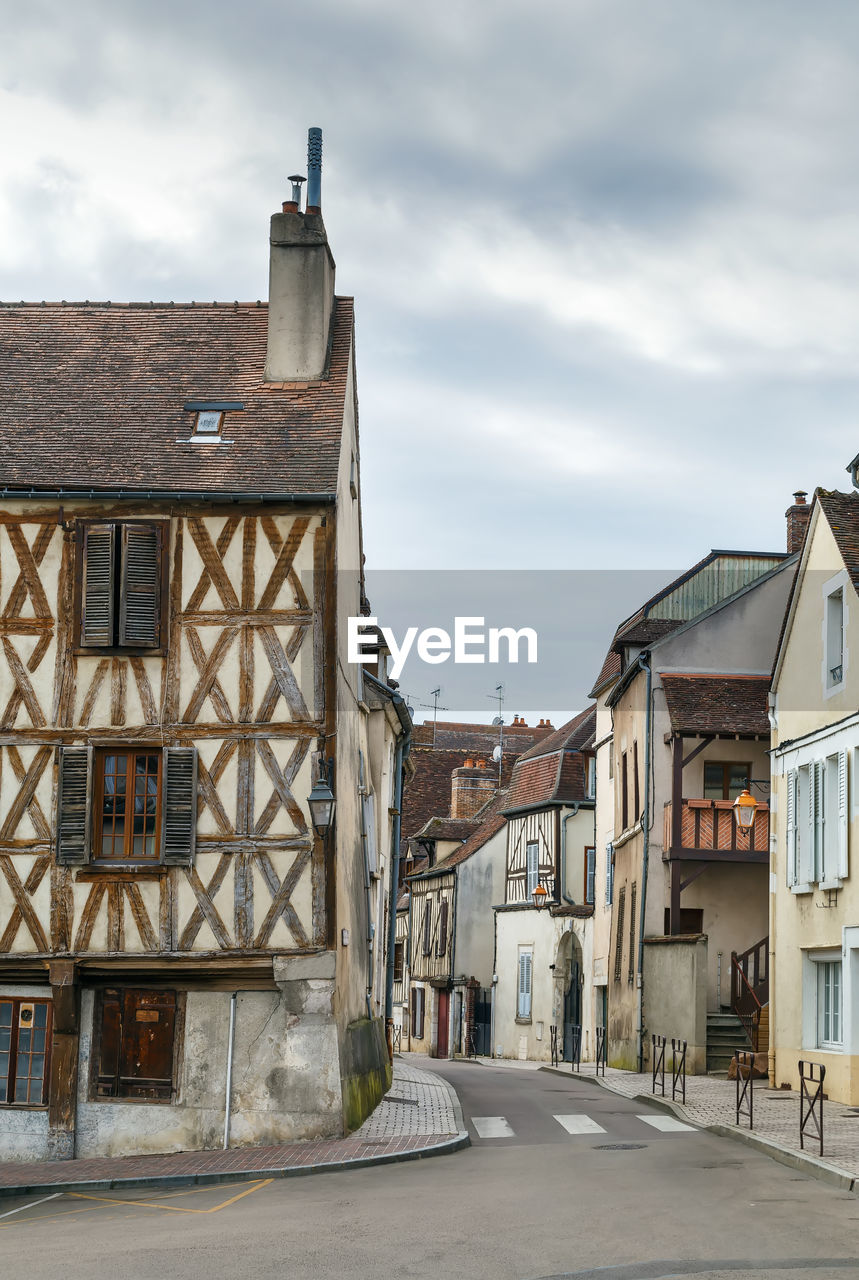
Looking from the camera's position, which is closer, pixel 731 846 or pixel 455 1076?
pixel 731 846

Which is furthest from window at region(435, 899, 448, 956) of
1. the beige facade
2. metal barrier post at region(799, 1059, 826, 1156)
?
metal barrier post at region(799, 1059, 826, 1156)

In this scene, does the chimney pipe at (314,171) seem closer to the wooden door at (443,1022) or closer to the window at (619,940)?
the window at (619,940)

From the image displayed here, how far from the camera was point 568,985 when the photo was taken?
39.3 meters

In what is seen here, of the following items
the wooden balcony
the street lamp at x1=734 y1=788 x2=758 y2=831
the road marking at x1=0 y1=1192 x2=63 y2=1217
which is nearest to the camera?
the road marking at x1=0 y1=1192 x2=63 y2=1217

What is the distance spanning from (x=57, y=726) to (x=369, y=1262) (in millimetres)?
9210

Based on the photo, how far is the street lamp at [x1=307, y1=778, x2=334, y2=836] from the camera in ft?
54.0

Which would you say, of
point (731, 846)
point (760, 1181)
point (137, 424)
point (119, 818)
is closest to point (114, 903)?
point (119, 818)

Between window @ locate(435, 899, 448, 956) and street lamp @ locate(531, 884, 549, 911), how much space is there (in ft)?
18.9

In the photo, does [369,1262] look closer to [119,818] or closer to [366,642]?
[119,818]

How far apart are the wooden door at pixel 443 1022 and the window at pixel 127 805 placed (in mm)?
31437

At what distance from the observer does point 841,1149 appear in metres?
14.4

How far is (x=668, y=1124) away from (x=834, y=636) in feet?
23.0

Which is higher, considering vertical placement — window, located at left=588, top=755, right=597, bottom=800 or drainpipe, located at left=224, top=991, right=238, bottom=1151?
window, located at left=588, top=755, right=597, bottom=800

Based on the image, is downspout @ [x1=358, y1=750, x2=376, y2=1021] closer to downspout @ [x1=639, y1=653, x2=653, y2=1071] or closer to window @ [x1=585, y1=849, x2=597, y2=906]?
downspout @ [x1=639, y1=653, x2=653, y2=1071]
